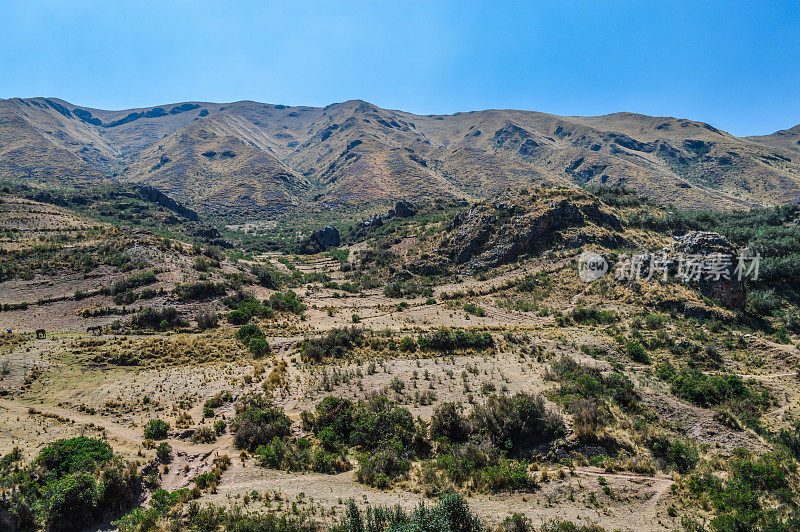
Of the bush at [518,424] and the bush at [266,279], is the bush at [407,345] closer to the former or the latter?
the bush at [518,424]

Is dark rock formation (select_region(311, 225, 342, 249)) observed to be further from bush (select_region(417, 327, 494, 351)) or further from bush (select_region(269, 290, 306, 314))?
bush (select_region(417, 327, 494, 351))

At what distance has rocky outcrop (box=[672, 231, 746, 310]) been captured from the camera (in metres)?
26.4

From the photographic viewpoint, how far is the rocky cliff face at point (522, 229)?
43.2 meters

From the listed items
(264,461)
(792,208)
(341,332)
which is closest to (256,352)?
(341,332)

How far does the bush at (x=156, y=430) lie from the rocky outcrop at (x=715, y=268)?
3761cm

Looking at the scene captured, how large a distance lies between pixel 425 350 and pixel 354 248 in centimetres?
4504

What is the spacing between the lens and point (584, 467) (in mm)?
12102

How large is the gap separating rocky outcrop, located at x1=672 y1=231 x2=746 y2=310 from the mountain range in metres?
65.4

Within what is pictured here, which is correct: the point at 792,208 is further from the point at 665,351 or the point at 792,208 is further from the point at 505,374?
the point at 505,374

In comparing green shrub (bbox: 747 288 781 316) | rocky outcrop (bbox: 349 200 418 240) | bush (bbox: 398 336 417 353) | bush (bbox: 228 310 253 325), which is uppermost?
rocky outcrop (bbox: 349 200 418 240)

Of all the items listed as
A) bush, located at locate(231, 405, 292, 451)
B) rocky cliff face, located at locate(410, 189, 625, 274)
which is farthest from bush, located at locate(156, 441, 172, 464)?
rocky cliff face, located at locate(410, 189, 625, 274)

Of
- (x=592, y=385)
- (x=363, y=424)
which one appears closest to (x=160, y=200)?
(x=363, y=424)

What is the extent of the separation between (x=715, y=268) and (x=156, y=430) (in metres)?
39.2

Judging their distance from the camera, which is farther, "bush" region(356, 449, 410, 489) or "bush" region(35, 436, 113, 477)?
"bush" region(356, 449, 410, 489)
